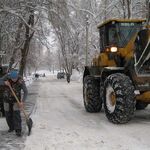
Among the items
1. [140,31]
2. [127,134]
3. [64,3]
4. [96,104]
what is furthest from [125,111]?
[64,3]

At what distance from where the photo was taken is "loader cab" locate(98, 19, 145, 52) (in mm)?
14391

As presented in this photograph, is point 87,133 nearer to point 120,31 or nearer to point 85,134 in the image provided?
point 85,134

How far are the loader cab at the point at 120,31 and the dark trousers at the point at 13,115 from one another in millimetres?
4487

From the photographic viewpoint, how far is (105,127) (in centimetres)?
1220

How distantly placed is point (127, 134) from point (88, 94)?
533cm

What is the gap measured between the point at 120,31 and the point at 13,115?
16.6 ft

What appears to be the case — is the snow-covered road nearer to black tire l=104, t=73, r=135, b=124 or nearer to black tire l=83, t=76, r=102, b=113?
black tire l=104, t=73, r=135, b=124

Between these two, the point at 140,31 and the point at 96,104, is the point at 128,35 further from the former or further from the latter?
the point at 96,104

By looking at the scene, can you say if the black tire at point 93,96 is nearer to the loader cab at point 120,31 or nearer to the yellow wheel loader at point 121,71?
the yellow wheel loader at point 121,71

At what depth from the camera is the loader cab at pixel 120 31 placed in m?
14.4

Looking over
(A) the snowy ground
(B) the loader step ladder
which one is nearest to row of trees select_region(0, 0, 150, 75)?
(A) the snowy ground

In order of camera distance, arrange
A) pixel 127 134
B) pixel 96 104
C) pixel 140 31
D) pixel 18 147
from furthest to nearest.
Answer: pixel 96 104 < pixel 140 31 < pixel 127 134 < pixel 18 147

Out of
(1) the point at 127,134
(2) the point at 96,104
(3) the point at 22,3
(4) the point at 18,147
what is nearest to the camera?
(4) the point at 18,147

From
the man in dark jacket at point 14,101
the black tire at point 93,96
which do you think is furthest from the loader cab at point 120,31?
the man in dark jacket at point 14,101
